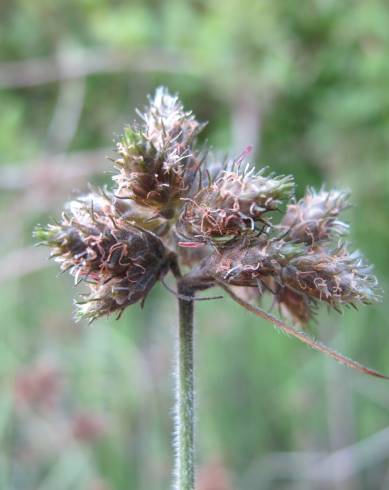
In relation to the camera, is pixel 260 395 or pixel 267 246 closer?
pixel 267 246

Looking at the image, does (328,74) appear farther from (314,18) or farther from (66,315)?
(66,315)

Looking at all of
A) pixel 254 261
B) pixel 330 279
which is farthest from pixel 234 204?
pixel 330 279

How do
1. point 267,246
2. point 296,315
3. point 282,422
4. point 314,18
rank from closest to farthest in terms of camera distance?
point 267,246 → point 296,315 → point 314,18 → point 282,422

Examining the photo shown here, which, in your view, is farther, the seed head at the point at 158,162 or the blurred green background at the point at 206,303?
the blurred green background at the point at 206,303

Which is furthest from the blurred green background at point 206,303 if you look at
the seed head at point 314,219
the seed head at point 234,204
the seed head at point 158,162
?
the seed head at point 234,204

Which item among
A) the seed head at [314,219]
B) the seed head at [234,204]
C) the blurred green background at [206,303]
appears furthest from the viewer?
the blurred green background at [206,303]

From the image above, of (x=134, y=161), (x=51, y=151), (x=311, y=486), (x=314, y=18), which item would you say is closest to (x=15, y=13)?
(x=51, y=151)

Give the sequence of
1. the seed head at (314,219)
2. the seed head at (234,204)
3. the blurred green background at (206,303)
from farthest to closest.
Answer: the blurred green background at (206,303)
the seed head at (314,219)
the seed head at (234,204)

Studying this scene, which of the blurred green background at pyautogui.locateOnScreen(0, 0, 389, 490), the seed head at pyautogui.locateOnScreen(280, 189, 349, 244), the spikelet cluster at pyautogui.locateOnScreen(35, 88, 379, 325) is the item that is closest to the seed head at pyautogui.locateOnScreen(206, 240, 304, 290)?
the spikelet cluster at pyautogui.locateOnScreen(35, 88, 379, 325)

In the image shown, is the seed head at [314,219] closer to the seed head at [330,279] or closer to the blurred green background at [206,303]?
the seed head at [330,279]
